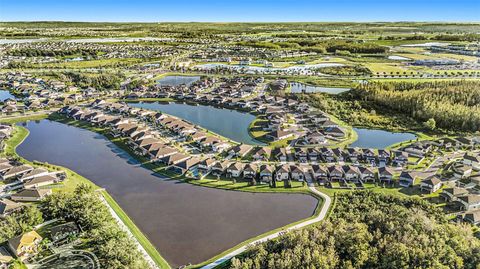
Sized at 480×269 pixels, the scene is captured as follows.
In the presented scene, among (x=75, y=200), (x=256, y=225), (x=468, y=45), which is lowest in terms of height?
(x=256, y=225)

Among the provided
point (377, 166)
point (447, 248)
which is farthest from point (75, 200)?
point (377, 166)

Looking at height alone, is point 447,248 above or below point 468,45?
below

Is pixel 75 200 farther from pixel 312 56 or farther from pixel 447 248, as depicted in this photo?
pixel 312 56

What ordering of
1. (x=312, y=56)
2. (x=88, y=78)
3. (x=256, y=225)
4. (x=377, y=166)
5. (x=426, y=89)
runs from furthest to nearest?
(x=312, y=56)
(x=88, y=78)
(x=426, y=89)
(x=377, y=166)
(x=256, y=225)

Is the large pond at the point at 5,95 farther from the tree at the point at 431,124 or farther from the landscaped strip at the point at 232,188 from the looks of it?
the tree at the point at 431,124

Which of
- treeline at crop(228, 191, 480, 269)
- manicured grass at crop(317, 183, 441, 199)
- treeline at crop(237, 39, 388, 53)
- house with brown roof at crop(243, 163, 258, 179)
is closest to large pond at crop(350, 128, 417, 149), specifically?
manicured grass at crop(317, 183, 441, 199)

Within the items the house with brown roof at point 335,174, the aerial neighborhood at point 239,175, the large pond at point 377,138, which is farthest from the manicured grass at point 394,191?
the large pond at point 377,138

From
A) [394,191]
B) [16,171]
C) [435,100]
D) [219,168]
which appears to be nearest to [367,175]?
[394,191]
